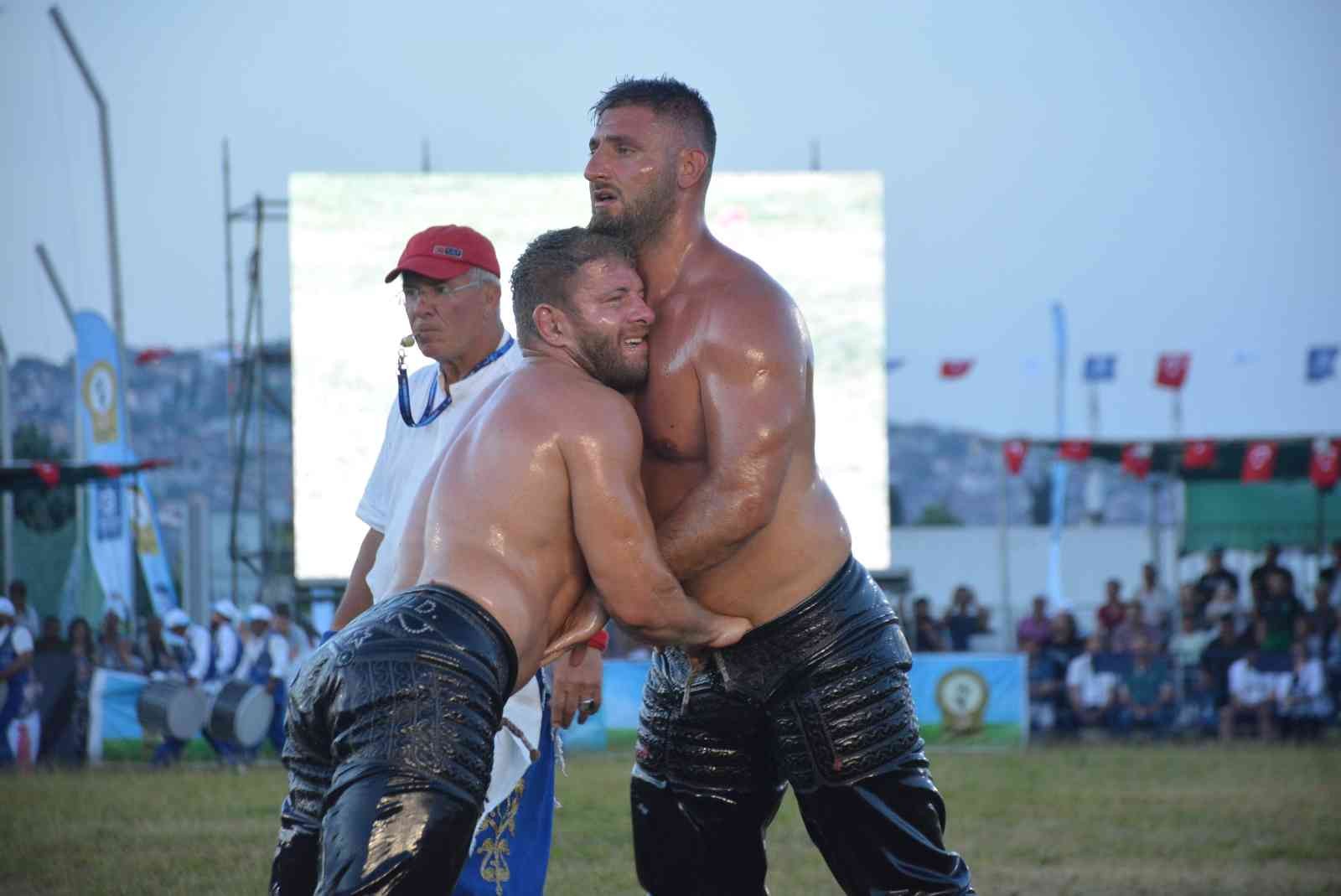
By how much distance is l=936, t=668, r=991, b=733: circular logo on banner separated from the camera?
15.0m

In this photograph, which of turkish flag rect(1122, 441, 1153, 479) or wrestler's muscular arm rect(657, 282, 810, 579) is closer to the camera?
wrestler's muscular arm rect(657, 282, 810, 579)

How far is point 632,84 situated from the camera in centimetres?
445

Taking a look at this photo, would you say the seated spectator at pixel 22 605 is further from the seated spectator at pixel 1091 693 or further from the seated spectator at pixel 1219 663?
the seated spectator at pixel 1219 663

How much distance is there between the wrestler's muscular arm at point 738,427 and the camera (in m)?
4.01

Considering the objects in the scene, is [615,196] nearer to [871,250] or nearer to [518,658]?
[518,658]

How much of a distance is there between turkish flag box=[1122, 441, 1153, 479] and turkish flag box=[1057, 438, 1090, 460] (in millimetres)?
434

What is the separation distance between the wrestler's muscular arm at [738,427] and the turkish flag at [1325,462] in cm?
1589

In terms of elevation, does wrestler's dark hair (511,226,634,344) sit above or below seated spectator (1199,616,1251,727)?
above

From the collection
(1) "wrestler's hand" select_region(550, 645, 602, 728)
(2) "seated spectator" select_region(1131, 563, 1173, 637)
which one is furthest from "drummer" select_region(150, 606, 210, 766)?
(1) "wrestler's hand" select_region(550, 645, 602, 728)

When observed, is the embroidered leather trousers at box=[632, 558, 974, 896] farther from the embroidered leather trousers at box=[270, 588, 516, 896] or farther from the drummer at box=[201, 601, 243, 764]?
the drummer at box=[201, 601, 243, 764]

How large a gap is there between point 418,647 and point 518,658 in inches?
9.9

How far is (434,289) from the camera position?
4.74 m

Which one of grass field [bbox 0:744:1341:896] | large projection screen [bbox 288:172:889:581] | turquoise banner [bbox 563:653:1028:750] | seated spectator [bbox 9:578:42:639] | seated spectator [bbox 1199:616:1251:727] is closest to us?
grass field [bbox 0:744:1341:896]

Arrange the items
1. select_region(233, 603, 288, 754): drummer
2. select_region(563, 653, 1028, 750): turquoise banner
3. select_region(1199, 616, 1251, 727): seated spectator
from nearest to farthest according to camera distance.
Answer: select_region(233, 603, 288, 754): drummer → select_region(563, 653, 1028, 750): turquoise banner → select_region(1199, 616, 1251, 727): seated spectator
